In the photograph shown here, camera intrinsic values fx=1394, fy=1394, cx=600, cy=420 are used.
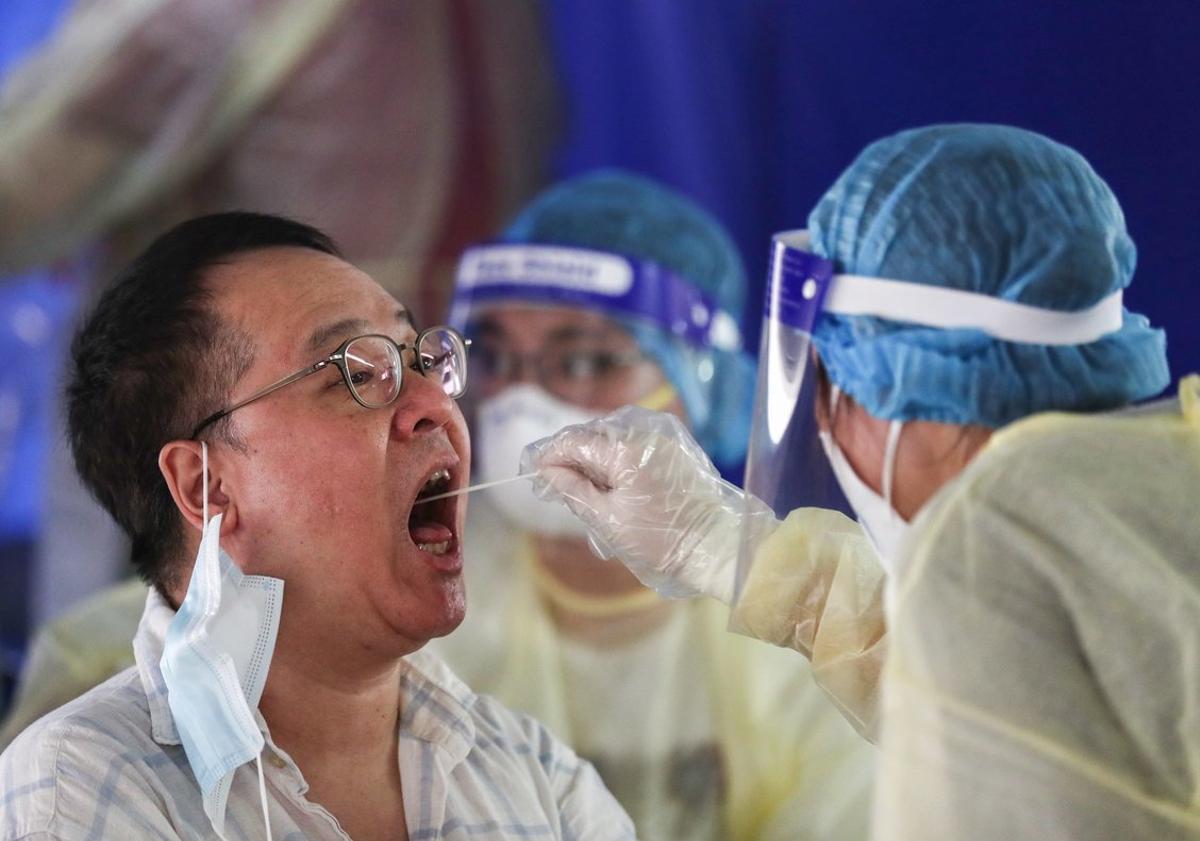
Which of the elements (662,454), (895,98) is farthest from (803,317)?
(895,98)

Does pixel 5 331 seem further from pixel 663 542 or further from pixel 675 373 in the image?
pixel 663 542

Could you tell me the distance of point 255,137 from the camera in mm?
4445

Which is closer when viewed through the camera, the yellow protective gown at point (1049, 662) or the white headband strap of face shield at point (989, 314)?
the yellow protective gown at point (1049, 662)

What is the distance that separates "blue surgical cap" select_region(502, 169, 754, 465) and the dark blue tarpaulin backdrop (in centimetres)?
32

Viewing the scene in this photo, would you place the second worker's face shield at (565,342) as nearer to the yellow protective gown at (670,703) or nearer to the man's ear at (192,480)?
the yellow protective gown at (670,703)

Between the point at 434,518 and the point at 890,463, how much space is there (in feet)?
2.57

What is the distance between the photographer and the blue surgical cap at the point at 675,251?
3850mm

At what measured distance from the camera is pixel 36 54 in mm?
4227

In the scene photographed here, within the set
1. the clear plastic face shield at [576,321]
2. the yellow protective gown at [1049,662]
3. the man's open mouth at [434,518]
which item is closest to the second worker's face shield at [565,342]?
the clear plastic face shield at [576,321]

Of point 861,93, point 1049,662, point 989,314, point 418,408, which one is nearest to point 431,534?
point 418,408

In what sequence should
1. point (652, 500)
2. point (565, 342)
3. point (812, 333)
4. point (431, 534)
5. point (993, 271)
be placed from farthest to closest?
1. point (565, 342)
2. point (431, 534)
3. point (652, 500)
4. point (812, 333)
5. point (993, 271)

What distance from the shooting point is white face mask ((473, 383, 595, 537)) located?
3.71 m

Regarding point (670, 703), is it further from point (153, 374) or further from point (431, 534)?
point (153, 374)

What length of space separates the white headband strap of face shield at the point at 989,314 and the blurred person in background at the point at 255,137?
10.5 feet
